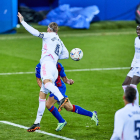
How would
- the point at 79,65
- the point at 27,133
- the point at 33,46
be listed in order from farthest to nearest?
the point at 33,46 → the point at 79,65 → the point at 27,133

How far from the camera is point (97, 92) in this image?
11.8 meters

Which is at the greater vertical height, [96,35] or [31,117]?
[96,35]

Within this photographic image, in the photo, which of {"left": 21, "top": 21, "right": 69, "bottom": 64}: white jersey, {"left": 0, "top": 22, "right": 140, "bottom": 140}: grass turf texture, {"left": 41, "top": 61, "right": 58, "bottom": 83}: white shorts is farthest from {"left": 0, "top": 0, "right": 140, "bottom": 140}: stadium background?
{"left": 21, "top": 21, "right": 69, "bottom": 64}: white jersey

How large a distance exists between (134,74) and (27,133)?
3137 millimetres

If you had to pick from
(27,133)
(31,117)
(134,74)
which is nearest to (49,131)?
(27,133)

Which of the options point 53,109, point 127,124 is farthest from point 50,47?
point 127,124

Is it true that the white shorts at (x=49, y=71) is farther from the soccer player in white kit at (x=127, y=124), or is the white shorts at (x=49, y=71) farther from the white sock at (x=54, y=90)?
the soccer player in white kit at (x=127, y=124)

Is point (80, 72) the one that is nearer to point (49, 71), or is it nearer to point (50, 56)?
point (50, 56)

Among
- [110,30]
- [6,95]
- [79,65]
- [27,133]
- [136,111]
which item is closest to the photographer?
[136,111]

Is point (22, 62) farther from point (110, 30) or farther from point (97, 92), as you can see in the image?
point (110, 30)

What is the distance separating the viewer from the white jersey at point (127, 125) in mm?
4906

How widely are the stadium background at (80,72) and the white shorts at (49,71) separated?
129cm

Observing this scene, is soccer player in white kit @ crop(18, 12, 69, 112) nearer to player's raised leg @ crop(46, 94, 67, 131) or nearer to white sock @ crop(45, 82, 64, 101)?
white sock @ crop(45, 82, 64, 101)

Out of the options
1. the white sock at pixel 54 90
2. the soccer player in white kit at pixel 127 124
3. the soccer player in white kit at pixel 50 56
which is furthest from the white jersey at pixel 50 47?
the soccer player in white kit at pixel 127 124
